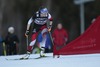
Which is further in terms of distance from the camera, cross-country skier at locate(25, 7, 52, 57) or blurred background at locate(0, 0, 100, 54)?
blurred background at locate(0, 0, 100, 54)

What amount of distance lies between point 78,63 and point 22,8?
942 inches

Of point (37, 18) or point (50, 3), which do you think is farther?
point (50, 3)

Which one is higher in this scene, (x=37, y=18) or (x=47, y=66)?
(x=37, y=18)

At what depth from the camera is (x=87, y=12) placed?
127ft

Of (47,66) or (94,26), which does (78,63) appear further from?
(94,26)

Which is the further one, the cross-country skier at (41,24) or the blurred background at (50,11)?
the blurred background at (50,11)

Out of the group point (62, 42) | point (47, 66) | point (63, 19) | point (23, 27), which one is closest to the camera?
point (47, 66)

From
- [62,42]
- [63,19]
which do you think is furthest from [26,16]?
[62,42]

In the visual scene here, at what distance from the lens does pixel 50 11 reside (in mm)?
36469

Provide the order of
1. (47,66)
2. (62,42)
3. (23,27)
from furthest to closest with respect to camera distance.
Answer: (23,27)
(62,42)
(47,66)

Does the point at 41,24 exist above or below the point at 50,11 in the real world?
below

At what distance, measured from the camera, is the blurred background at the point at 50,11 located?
3519 centimetres

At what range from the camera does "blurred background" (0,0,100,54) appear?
3519cm

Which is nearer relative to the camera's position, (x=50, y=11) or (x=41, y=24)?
(x=41, y=24)
